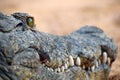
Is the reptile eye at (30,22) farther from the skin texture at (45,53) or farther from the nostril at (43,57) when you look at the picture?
the nostril at (43,57)

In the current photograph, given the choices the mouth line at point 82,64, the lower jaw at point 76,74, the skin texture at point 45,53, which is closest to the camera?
the skin texture at point 45,53

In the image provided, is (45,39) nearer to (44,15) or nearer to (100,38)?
(100,38)

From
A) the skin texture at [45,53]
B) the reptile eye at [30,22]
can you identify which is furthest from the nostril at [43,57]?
the reptile eye at [30,22]

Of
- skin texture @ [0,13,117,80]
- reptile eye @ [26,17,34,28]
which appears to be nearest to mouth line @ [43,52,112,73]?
skin texture @ [0,13,117,80]

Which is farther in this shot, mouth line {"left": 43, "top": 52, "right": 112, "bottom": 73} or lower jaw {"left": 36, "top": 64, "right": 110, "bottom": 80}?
mouth line {"left": 43, "top": 52, "right": 112, "bottom": 73}

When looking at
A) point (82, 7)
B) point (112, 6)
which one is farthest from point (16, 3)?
point (112, 6)

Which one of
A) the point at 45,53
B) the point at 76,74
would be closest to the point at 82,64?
the point at 76,74

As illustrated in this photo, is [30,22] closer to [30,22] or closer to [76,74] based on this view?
[30,22]

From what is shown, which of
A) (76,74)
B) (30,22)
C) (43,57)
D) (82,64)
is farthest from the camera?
(82,64)

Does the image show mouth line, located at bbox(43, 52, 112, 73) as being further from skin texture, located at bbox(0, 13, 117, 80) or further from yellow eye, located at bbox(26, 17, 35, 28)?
yellow eye, located at bbox(26, 17, 35, 28)
